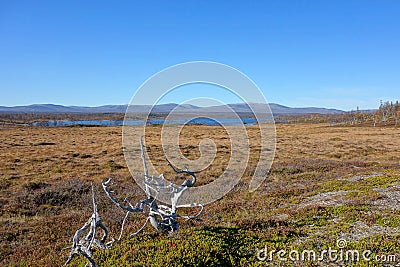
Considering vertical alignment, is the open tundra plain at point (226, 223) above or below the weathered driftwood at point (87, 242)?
below

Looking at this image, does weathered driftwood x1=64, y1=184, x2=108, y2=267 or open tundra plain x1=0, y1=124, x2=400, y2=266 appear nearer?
weathered driftwood x1=64, y1=184, x2=108, y2=267

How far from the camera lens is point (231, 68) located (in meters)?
8.84

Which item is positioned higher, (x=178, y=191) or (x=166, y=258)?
(x=178, y=191)

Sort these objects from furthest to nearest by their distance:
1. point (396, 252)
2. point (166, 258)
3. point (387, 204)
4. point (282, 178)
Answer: point (282, 178)
point (387, 204)
point (396, 252)
point (166, 258)

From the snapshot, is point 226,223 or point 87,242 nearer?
point 87,242

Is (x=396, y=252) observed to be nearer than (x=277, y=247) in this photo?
Yes

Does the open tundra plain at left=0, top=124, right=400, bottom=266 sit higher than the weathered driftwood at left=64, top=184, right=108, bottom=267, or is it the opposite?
the weathered driftwood at left=64, top=184, right=108, bottom=267

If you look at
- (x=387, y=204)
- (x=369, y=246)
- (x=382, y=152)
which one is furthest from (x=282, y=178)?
(x=382, y=152)

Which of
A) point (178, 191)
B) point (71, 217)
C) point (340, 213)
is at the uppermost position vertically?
point (178, 191)

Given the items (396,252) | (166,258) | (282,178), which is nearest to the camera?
(166,258)

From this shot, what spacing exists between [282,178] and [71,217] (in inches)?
627

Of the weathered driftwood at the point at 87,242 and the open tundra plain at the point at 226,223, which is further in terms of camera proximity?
the open tundra plain at the point at 226,223

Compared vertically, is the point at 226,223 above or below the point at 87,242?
below

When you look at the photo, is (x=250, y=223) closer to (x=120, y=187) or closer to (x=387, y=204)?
(x=387, y=204)
